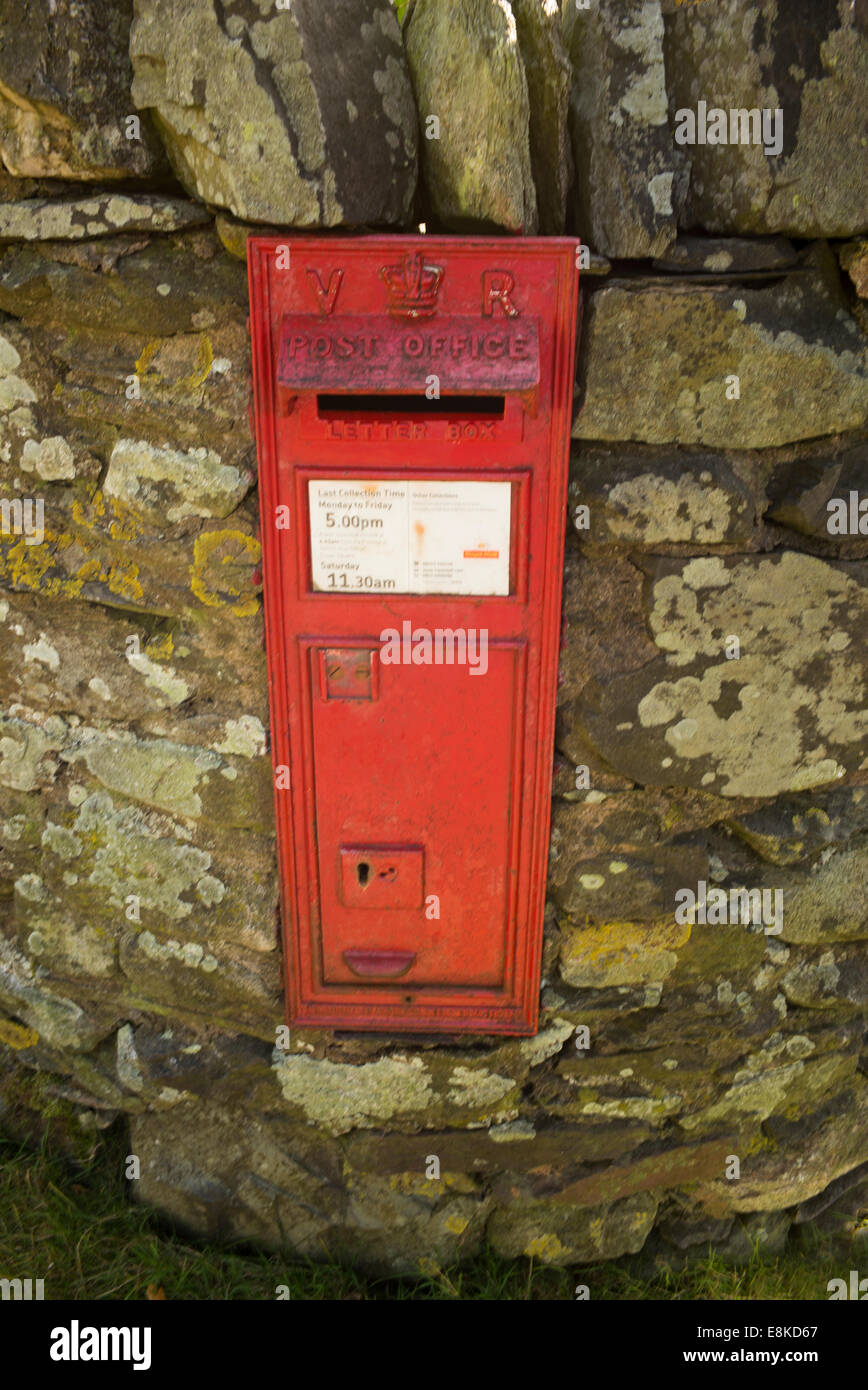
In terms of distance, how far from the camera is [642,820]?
6.55 feet

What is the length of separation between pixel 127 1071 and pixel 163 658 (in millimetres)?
1003

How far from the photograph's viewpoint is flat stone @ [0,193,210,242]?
1643 millimetres

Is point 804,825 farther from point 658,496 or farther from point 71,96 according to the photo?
point 71,96

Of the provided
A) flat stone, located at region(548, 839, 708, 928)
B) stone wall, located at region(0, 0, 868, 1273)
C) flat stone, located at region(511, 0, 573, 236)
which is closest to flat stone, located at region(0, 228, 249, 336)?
stone wall, located at region(0, 0, 868, 1273)

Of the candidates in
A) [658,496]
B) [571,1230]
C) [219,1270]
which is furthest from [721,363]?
[219,1270]

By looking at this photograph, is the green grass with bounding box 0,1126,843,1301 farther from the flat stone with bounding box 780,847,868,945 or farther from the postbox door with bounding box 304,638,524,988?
the flat stone with bounding box 780,847,868,945

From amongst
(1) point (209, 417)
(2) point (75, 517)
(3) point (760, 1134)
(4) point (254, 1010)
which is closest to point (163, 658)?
(2) point (75, 517)

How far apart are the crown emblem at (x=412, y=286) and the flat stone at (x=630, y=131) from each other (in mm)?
318

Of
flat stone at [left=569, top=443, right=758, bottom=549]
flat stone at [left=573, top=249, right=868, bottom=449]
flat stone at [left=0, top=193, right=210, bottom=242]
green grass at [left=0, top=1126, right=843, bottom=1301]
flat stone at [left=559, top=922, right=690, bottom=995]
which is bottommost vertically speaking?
green grass at [left=0, top=1126, right=843, bottom=1301]

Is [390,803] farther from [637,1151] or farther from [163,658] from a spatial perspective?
[637,1151]

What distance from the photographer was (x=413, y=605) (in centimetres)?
179

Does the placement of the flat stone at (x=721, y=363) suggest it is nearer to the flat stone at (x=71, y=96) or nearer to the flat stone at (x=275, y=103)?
the flat stone at (x=275, y=103)

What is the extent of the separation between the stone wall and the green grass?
62mm

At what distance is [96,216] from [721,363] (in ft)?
3.62
